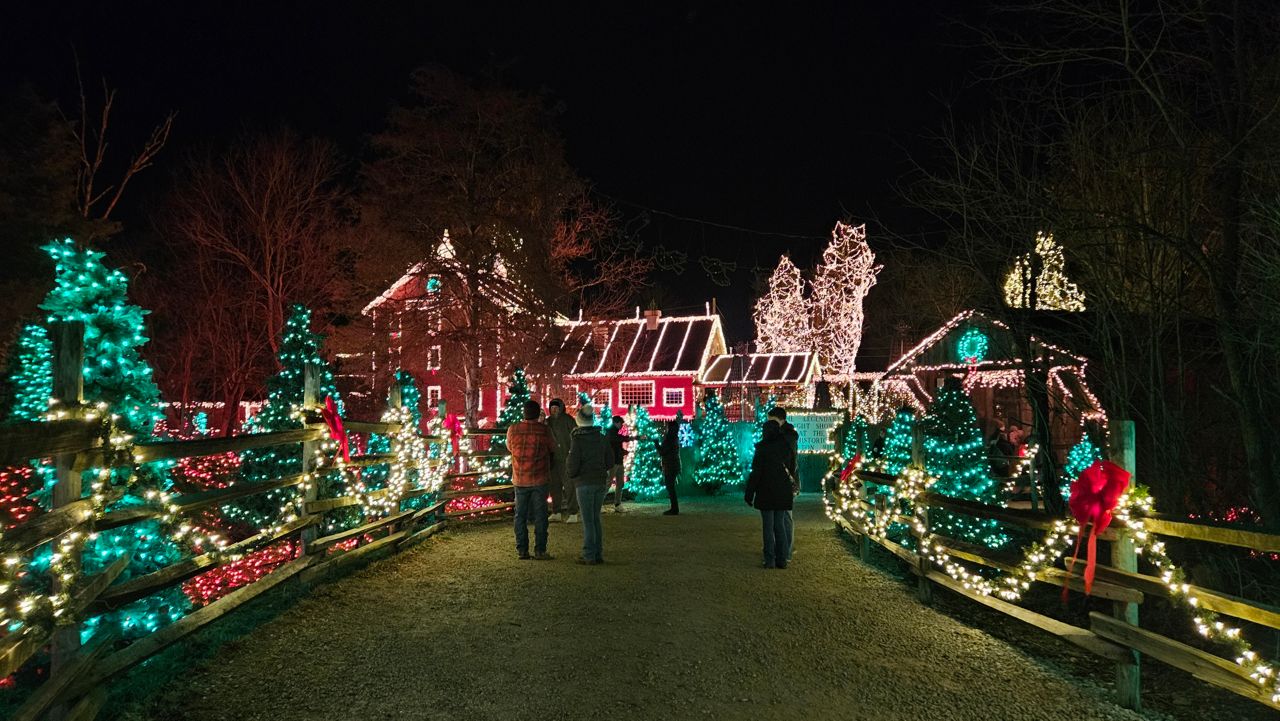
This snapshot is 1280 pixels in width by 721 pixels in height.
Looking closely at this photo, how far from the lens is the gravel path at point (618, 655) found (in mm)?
5410

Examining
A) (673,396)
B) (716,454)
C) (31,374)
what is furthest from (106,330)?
Result: (673,396)

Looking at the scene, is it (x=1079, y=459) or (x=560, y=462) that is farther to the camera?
(x=1079, y=459)

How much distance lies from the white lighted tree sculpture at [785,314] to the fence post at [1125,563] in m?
41.6

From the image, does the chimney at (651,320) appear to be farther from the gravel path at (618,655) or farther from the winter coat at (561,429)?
the gravel path at (618,655)

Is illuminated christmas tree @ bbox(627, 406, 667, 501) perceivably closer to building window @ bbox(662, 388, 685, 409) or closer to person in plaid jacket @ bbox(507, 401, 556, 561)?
person in plaid jacket @ bbox(507, 401, 556, 561)

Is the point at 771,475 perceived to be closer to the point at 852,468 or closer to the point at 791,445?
the point at 791,445

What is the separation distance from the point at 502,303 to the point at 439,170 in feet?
13.8

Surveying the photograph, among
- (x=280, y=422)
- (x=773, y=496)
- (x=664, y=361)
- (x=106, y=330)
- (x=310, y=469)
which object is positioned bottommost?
(x=773, y=496)

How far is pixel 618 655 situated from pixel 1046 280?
8456 mm

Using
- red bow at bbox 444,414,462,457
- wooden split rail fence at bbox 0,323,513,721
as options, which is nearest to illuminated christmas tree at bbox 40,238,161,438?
wooden split rail fence at bbox 0,323,513,721

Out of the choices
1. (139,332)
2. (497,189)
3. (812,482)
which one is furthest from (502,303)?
(139,332)

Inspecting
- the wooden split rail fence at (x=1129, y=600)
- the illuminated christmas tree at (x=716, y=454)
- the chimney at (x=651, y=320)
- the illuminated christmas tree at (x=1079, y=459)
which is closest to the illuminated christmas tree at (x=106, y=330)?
the wooden split rail fence at (x=1129, y=600)

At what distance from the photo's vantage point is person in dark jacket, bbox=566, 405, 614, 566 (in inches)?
415

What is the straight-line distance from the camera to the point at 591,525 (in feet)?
34.6
